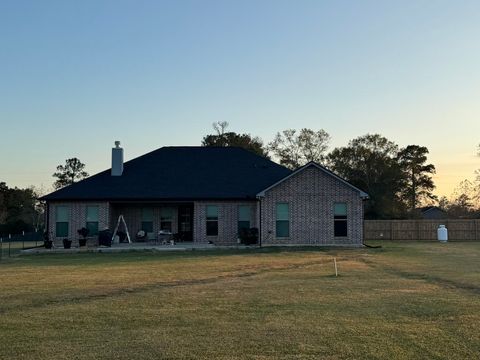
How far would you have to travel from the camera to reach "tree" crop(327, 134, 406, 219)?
52.5 metres

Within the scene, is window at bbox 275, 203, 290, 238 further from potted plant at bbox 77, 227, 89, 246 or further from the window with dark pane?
potted plant at bbox 77, 227, 89, 246

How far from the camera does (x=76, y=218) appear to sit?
95.7 ft

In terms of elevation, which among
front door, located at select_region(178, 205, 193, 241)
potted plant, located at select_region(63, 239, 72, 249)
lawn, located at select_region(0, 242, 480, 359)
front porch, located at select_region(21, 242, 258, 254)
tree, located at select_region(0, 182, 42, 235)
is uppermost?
tree, located at select_region(0, 182, 42, 235)

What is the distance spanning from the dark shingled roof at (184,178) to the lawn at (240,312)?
11.9 m

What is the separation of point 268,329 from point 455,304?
436 centimetres

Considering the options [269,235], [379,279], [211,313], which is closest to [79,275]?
[211,313]

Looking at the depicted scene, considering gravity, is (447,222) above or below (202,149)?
below

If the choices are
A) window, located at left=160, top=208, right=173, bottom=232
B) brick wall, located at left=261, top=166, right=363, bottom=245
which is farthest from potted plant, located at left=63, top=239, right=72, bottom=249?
brick wall, located at left=261, top=166, right=363, bottom=245

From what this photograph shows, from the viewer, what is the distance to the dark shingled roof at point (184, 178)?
29359 mm

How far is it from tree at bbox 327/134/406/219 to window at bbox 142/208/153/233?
91.5 ft

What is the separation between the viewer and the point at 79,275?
15555 mm

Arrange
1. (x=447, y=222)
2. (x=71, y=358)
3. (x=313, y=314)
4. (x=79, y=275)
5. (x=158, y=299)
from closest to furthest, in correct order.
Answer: (x=71, y=358) → (x=313, y=314) → (x=158, y=299) → (x=79, y=275) → (x=447, y=222)

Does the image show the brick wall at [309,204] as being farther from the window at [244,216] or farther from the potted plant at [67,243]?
the potted plant at [67,243]

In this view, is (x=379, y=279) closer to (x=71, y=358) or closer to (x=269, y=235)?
(x=71, y=358)
